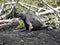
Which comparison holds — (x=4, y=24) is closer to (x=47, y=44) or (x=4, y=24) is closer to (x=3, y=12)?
(x=3, y=12)

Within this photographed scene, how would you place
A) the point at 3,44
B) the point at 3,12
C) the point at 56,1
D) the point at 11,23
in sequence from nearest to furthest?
the point at 3,44 → the point at 11,23 → the point at 3,12 → the point at 56,1

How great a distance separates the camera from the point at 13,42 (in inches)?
177

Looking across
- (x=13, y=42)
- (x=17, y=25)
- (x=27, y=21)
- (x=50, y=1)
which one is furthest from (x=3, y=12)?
(x=13, y=42)

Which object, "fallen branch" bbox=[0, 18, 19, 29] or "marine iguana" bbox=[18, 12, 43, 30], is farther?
"fallen branch" bbox=[0, 18, 19, 29]

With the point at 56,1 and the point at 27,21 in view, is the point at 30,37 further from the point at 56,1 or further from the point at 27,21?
the point at 56,1

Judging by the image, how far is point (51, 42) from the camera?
464 centimetres

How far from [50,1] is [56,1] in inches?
37.2

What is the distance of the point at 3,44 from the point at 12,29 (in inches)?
83.8

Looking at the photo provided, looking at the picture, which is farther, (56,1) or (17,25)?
(56,1)

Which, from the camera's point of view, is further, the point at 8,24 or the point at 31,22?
the point at 8,24

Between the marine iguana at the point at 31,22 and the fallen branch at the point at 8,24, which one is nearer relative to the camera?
the marine iguana at the point at 31,22

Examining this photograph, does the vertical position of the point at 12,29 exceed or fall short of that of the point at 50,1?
it falls short

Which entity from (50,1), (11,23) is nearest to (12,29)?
(11,23)

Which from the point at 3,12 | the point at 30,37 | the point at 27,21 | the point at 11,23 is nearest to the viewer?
the point at 30,37
